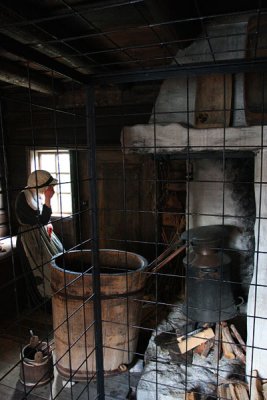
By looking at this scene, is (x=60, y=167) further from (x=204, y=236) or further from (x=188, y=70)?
(x=188, y=70)

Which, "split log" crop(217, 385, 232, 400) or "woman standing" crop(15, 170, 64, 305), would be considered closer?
"split log" crop(217, 385, 232, 400)

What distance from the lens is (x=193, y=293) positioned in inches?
83.7

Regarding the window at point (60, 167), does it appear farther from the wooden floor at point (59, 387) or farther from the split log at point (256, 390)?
the split log at point (256, 390)

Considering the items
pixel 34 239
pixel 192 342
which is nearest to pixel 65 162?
pixel 34 239

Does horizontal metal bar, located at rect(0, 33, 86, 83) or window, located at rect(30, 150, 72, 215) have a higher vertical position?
horizontal metal bar, located at rect(0, 33, 86, 83)

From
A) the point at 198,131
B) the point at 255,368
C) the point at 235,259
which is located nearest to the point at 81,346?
the point at 255,368

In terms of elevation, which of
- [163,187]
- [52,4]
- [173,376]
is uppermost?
[52,4]

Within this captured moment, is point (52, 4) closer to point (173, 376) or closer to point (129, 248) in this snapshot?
point (173, 376)

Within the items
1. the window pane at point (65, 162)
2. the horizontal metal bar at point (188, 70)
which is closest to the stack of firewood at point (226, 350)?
the horizontal metal bar at point (188, 70)

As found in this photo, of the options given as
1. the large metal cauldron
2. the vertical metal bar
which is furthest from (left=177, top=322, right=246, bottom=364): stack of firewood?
the vertical metal bar

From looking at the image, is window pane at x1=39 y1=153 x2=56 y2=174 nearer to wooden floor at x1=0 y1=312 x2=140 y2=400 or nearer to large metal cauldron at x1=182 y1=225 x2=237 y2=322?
wooden floor at x1=0 y1=312 x2=140 y2=400

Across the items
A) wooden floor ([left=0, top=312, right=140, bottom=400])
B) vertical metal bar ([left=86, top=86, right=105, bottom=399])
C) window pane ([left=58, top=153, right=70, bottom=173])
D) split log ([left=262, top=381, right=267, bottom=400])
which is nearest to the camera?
vertical metal bar ([left=86, top=86, right=105, bottom=399])

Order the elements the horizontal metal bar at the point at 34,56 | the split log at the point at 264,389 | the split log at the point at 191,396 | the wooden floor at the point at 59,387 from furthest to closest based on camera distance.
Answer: the wooden floor at the point at 59,387
the split log at the point at 191,396
the split log at the point at 264,389
the horizontal metal bar at the point at 34,56

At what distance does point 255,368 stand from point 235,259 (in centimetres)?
84
